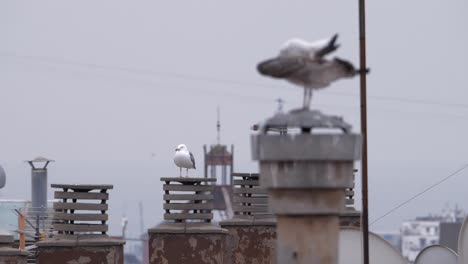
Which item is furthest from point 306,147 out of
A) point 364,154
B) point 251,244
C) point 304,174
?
point 251,244

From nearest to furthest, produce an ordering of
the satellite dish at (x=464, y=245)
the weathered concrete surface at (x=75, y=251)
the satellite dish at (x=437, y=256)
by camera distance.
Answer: the satellite dish at (x=464, y=245) → the weathered concrete surface at (x=75, y=251) → the satellite dish at (x=437, y=256)

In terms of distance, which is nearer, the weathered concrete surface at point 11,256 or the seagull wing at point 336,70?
the seagull wing at point 336,70

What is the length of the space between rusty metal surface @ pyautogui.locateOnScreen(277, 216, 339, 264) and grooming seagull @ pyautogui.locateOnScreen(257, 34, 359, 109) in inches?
32.3

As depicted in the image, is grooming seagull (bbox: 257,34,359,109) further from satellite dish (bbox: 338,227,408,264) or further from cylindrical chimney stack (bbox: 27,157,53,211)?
cylindrical chimney stack (bbox: 27,157,53,211)

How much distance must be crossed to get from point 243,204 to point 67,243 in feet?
18.8

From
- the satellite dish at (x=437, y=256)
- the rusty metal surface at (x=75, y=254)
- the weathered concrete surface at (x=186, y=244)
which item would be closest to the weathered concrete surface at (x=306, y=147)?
the rusty metal surface at (x=75, y=254)

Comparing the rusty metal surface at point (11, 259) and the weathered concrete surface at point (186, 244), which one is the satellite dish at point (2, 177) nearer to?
the weathered concrete surface at point (186, 244)

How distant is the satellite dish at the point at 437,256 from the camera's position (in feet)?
98.6

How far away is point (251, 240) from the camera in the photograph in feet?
97.7

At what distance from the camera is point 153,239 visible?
27172 millimetres

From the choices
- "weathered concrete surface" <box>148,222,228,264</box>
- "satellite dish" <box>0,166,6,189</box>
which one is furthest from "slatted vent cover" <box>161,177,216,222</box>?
"satellite dish" <box>0,166,6,189</box>

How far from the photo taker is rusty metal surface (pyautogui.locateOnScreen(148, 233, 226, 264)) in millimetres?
27000

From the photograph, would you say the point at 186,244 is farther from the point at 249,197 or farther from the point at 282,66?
the point at 282,66

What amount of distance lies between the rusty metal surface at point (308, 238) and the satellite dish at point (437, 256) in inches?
716
